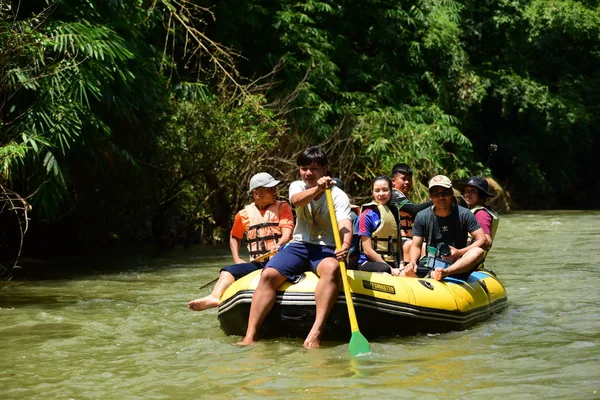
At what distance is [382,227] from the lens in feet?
25.2

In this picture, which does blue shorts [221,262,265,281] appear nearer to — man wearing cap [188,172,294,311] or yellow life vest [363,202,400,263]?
man wearing cap [188,172,294,311]

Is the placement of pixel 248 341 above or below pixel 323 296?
below

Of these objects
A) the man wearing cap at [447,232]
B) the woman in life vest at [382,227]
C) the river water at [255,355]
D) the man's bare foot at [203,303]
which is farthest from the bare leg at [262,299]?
the man wearing cap at [447,232]

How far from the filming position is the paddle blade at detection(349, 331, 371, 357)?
6.23 m

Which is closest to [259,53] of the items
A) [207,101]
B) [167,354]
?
[207,101]

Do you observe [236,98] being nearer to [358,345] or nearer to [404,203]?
[404,203]

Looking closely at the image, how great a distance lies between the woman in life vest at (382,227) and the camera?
7672 millimetres

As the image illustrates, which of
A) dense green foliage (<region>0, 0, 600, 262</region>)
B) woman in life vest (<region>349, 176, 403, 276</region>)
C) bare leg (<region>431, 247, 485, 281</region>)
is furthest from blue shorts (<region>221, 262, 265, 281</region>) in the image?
dense green foliage (<region>0, 0, 600, 262</region>)

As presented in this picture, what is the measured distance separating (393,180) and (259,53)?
34.3 ft

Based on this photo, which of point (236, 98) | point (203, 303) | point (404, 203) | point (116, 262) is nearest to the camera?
point (203, 303)

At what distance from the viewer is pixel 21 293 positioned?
984 cm

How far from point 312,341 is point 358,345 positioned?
0.35m

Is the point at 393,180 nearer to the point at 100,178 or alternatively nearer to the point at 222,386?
the point at 222,386

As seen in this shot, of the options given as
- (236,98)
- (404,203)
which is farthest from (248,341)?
(236,98)
